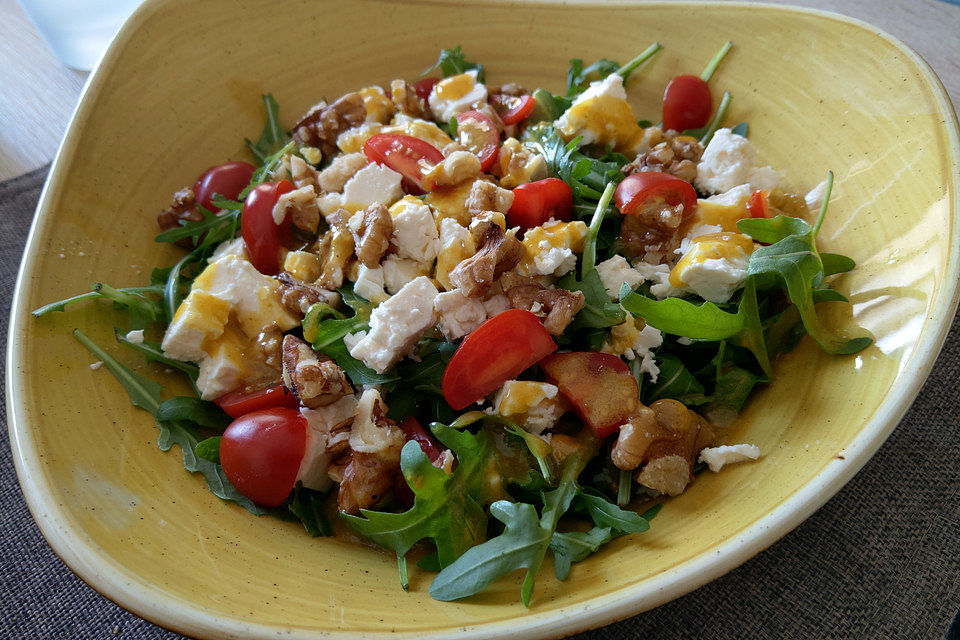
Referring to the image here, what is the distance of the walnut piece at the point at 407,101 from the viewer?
2.43 metres

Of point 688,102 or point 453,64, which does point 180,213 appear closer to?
point 453,64

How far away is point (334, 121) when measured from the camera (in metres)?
2.36

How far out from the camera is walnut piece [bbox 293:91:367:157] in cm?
238

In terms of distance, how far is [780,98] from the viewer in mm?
2189

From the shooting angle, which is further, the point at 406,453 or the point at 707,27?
the point at 707,27

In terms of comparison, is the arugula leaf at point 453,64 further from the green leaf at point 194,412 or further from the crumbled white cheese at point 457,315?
the green leaf at point 194,412

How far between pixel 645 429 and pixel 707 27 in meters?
1.57

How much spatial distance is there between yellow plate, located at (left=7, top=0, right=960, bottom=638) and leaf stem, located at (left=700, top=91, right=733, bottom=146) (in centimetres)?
4

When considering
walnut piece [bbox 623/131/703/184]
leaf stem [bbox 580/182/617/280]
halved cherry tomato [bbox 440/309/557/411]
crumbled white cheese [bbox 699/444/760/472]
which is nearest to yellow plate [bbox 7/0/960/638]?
crumbled white cheese [bbox 699/444/760/472]

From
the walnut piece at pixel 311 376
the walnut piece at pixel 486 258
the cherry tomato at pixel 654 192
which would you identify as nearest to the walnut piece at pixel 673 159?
the cherry tomato at pixel 654 192

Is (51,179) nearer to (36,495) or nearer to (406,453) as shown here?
(36,495)

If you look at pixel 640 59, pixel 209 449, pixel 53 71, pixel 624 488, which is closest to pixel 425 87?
pixel 640 59

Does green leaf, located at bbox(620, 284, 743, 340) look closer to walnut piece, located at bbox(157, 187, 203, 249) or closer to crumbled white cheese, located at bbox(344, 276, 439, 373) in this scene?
crumbled white cheese, located at bbox(344, 276, 439, 373)

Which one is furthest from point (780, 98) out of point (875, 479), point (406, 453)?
point (406, 453)
